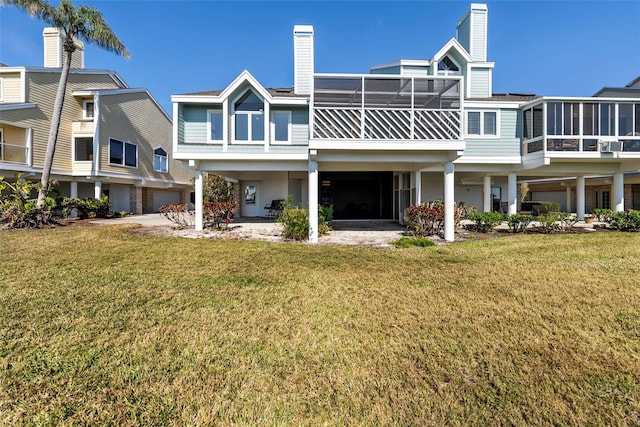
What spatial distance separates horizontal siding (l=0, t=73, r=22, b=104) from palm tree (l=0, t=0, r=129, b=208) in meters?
4.40

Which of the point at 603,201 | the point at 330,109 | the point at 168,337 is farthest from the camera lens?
the point at 603,201

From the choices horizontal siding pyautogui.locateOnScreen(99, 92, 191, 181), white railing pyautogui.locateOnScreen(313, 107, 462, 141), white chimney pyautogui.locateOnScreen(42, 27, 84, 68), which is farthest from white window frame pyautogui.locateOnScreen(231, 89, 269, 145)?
white chimney pyautogui.locateOnScreen(42, 27, 84, 68)

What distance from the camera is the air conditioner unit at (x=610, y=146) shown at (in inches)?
493

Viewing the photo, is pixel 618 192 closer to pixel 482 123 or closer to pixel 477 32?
pixel 482 123

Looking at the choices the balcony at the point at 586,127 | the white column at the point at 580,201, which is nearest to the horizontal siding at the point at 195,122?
the balcony at the point at 586,127

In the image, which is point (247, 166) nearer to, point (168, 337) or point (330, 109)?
point (330, 109)

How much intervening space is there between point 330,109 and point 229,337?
7.91m

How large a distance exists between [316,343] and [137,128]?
23.8 m

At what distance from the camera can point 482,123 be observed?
44.8 feet

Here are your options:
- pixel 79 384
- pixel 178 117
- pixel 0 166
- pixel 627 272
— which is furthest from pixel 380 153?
pixel 0 166

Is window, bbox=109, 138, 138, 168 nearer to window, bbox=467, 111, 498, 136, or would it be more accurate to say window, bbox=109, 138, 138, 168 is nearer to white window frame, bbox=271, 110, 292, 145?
white window frame, bbox=271, 110, 292, 145

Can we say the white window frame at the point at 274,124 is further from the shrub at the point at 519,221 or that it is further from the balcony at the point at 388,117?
the shrub at the point at 519,221

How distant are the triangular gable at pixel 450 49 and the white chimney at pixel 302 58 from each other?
6408 mm

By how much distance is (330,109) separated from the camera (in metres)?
9.76
